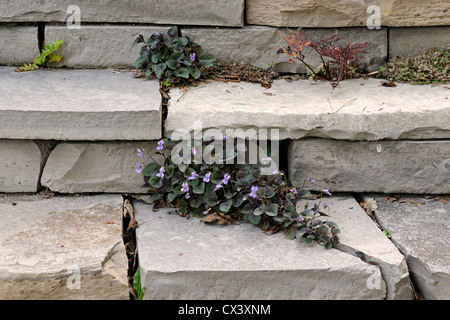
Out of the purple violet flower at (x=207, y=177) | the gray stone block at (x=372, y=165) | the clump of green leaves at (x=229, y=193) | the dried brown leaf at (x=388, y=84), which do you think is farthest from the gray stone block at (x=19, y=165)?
the dried brown leaf at (x=388, y=84)

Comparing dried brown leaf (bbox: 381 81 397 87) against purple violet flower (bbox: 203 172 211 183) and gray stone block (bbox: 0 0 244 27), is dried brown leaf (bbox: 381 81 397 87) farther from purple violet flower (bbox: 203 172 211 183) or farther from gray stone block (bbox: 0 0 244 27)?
purple violet flower (bbox: 203 172 211 183)

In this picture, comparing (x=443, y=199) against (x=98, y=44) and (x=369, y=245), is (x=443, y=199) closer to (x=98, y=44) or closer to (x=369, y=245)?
(x=369, y=245)

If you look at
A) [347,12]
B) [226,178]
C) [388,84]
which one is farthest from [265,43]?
[226,178]

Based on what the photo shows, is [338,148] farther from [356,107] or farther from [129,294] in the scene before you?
[129,294]

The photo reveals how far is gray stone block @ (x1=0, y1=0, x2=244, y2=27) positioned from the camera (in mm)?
3580

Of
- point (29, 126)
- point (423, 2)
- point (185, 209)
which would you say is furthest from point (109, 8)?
point (423, 2)

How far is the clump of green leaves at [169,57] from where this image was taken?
3.44 meters

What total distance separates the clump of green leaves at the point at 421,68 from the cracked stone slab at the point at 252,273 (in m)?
1.47

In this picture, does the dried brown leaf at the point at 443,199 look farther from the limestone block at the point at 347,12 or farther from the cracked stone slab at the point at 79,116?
the cracked stone slab at the point at 79,116

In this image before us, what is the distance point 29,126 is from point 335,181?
1.72 m

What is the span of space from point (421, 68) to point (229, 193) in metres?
1.60

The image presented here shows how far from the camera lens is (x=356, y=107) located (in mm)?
3074

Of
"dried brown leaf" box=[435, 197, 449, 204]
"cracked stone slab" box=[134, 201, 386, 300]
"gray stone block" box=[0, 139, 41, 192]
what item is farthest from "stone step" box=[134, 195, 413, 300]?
"gray stone block" box=[0, 139, 41, 192]

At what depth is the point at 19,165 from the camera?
307 cm
